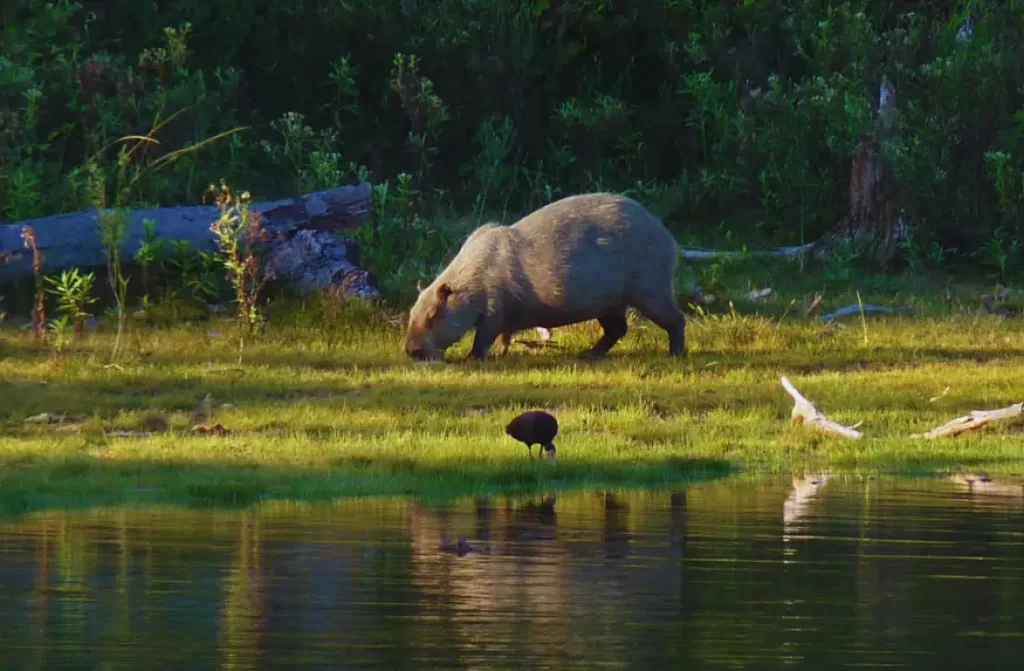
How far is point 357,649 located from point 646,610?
4.55ft

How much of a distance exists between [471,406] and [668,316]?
330cm

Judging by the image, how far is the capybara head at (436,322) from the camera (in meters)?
17.5

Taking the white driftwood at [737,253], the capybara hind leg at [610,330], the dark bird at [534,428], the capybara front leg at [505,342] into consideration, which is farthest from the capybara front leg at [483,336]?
the dark bird at [534,428]

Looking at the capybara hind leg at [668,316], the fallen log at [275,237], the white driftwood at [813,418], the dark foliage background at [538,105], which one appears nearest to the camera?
the white driftwood at [813,418]

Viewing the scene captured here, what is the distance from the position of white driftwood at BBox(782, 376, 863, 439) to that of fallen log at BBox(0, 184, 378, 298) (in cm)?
582

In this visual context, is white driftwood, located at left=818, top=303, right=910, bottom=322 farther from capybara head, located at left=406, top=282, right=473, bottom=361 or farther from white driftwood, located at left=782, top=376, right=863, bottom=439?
white driftwood, located at left=782, top=376, right=863, bottom=439

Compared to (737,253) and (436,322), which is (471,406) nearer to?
(436,322)

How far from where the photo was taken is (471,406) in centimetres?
1510

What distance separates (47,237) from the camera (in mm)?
18984

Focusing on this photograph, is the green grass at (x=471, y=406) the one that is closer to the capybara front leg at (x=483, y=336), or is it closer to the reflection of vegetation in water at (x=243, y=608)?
the capybara front leg at (x=483, y=336)

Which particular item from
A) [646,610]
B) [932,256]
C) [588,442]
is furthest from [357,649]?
[932,256]

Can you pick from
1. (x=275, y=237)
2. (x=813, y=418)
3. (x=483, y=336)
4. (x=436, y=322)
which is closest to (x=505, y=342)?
(x=483, y=336)

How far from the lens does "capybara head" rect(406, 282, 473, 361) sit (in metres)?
17.5

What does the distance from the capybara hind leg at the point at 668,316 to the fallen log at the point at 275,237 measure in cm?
280
